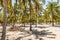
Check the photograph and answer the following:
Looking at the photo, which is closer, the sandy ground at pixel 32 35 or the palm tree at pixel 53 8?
the sandy ground at pixel 32 35

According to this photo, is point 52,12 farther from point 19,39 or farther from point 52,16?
point 19,39

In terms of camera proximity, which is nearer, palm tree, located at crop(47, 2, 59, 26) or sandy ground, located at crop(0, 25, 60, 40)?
sandy ground, located at crop(0, 25, 60, 40)

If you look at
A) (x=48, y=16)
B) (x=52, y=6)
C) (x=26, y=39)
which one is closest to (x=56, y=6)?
(x=52, y=6)

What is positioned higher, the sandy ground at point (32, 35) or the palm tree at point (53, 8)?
the palm tree at point (53, 8)

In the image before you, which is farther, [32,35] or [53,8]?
[53,8]

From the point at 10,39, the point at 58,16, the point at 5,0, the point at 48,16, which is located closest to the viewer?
the point at 5,0

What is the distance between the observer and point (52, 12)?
56.4 metres

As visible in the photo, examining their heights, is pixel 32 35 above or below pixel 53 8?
below

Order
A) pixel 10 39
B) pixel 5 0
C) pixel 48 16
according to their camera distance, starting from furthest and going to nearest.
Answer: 1. pixel 48 16
2. pixel 10 39
3. pixel 5 0

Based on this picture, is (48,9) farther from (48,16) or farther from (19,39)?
(19,39)

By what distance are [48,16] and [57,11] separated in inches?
203

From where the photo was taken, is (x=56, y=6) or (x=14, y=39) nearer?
(x=14, y=39)

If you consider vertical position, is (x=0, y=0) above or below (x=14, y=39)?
above

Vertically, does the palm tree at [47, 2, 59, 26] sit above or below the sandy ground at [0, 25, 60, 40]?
above
